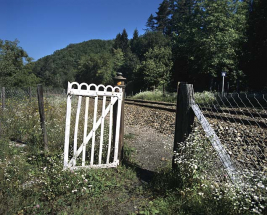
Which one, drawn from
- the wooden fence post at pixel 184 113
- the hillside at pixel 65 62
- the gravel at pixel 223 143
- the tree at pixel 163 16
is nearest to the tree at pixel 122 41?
the hillside at pixel 65 62

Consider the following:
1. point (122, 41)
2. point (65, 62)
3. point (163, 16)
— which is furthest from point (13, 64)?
point (65, 62)

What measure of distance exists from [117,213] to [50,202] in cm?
95

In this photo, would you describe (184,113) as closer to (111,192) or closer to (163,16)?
(111,192)

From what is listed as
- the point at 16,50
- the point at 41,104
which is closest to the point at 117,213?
the point at 41,104

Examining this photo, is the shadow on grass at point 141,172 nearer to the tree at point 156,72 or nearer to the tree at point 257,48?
the tree at point 257,48

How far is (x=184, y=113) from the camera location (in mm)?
3363

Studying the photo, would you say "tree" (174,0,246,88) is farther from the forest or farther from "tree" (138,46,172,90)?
"tree" (138,46,172,90)

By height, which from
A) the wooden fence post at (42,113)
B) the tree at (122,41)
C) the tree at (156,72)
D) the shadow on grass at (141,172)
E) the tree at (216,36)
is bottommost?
the shadow on grass at (141,172)

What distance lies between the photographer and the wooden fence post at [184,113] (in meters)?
3.29

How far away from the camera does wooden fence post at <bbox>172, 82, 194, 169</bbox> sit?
10.8 ft

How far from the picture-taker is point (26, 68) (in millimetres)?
36344

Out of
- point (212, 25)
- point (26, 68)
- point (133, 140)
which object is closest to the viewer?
point (133, 140)

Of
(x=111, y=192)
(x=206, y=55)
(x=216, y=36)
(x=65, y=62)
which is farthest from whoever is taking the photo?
(x=65, y=62)

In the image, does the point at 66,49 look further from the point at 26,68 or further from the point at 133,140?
the point at 133,140
